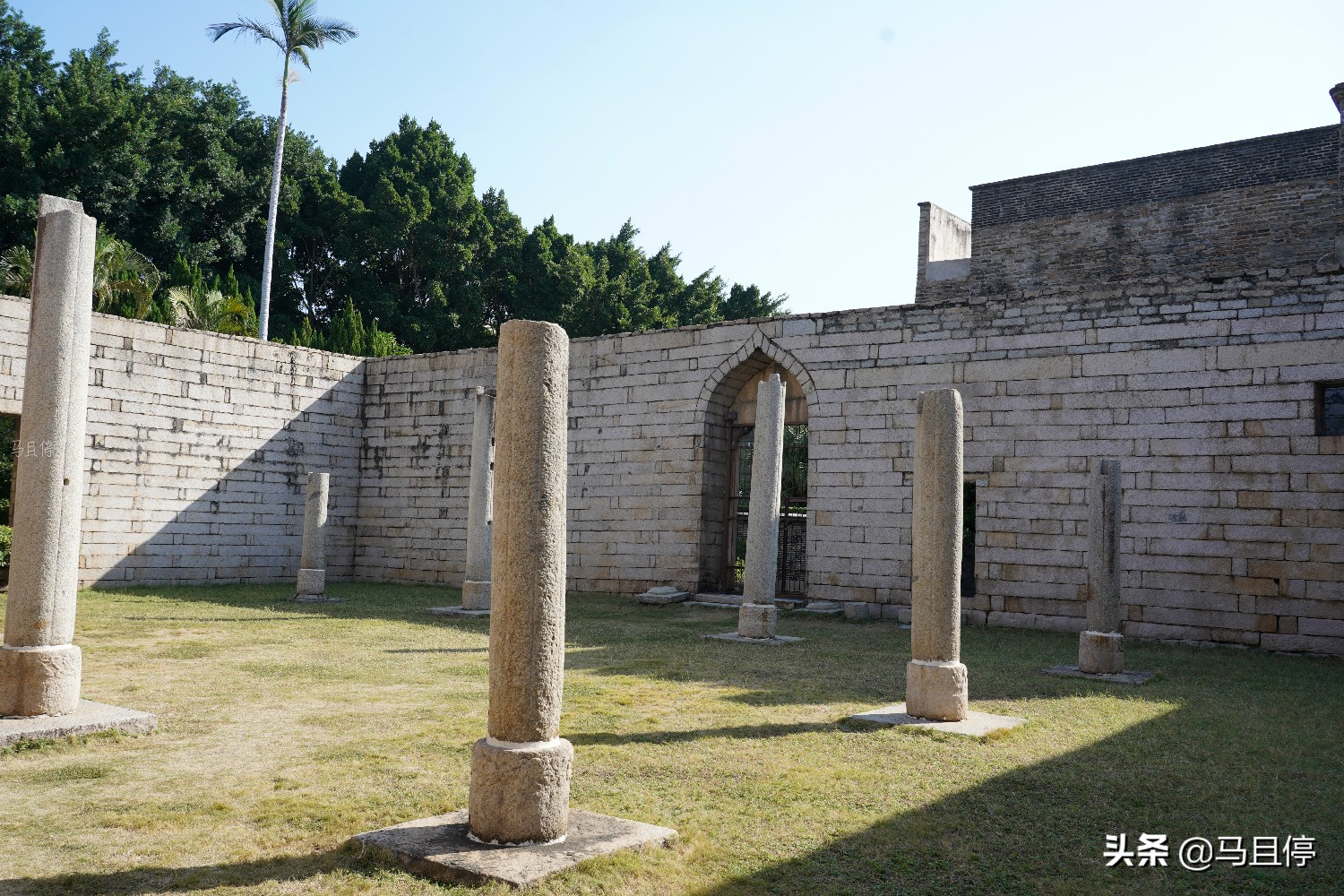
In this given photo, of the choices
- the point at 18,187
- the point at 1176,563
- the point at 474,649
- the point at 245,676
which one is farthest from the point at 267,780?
the point at 18,187

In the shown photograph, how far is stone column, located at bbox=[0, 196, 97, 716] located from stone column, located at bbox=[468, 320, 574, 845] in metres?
3.13

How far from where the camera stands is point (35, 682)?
543 centimetres

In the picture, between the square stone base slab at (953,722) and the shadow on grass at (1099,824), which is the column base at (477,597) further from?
the shadow on grass at (1099,824)

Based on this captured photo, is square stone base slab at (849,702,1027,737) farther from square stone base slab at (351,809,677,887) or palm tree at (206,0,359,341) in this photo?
palm tree at (206,0,359,341)

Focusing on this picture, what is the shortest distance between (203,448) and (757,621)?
31.2 ft

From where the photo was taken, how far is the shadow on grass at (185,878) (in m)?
3.28

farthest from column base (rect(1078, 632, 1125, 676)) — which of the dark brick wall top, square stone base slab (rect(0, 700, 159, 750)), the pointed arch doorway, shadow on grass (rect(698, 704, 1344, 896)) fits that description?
the dark brick wall top

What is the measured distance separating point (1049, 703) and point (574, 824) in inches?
175

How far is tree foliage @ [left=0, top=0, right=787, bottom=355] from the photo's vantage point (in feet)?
85.3

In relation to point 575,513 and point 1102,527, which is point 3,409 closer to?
point 575,513

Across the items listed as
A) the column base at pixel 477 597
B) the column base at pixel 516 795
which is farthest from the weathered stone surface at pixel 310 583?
the column base at pixel 516 795

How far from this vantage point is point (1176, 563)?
38.0 ft

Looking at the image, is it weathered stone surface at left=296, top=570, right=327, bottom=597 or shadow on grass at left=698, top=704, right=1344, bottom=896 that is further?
weathered stone surface at left=296, top=570, right=327, bottom=597

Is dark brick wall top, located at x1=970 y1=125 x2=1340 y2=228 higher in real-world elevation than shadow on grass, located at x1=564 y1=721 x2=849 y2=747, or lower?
higher
